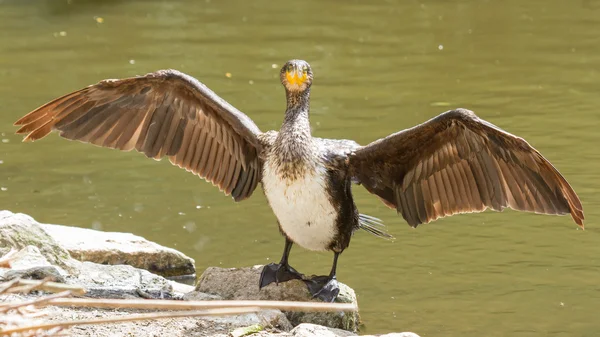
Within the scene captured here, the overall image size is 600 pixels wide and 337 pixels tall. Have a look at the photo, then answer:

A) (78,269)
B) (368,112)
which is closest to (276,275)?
(78,269)

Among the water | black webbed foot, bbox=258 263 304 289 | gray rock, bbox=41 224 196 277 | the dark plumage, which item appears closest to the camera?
the dark plumage

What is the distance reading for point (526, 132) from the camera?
1087 centimetres

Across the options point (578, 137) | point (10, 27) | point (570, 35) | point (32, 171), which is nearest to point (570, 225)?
point (578, 137)

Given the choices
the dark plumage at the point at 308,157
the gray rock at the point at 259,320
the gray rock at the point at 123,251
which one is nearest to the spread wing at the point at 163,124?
the dark plumage at the point at 308,157

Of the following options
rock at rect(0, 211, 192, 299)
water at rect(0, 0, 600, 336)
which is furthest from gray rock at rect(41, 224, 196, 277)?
rock at rect(0, 211, 192, 299)

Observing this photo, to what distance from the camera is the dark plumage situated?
6.30 meters

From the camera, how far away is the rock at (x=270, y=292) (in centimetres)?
655

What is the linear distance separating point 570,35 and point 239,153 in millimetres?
9115

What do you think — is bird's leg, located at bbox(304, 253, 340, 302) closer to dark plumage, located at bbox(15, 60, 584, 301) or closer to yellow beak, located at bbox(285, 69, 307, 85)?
dark plumage, located at bbox(15, 60, 584, 301)

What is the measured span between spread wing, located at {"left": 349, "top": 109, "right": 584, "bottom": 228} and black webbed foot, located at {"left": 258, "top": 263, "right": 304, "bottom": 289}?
0.74m

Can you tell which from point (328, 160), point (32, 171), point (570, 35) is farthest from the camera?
point (570, 35)

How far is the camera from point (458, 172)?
6551mm

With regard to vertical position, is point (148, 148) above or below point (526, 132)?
below

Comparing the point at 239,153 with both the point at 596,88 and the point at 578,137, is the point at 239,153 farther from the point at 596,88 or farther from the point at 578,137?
the point at 596,88
